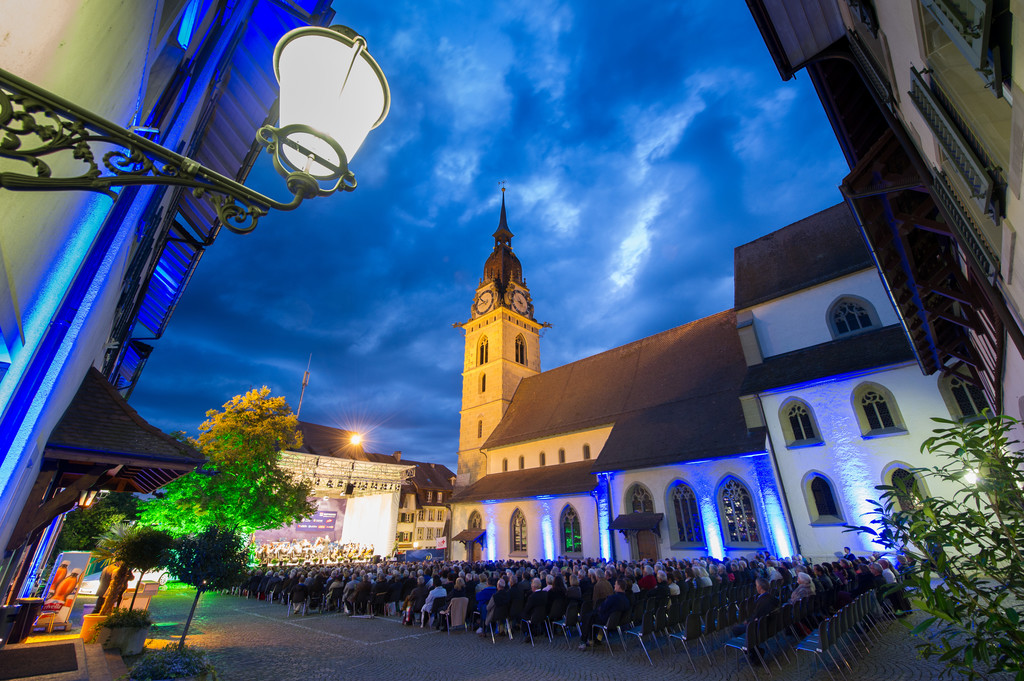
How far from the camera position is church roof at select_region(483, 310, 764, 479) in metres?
19.2

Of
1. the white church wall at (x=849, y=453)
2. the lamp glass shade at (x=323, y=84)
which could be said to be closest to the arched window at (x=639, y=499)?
the white church wall at (x=849, y=453)

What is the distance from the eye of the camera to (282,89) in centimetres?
201

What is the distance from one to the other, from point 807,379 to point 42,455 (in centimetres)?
2010

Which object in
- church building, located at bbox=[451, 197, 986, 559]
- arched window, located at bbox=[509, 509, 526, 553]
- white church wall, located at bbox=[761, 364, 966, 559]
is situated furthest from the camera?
arched window, located at bbox=[509, 509, 526, 553]

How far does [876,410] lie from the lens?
49.6 feet

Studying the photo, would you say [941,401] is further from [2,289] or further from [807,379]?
[2,289]

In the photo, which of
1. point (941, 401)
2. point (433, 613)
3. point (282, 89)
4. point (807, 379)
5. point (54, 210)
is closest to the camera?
point (282, 89)

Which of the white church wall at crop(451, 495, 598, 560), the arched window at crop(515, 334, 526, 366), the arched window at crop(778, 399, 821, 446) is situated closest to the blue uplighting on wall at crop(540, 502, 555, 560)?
the white church wall at crop(451, 495, 598, 560)

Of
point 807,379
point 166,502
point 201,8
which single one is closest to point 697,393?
point 807,379

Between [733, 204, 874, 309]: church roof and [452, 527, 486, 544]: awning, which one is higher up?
[733, 204, 874, 309]: church roof

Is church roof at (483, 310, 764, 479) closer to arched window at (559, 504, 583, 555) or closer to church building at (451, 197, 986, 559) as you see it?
church building at (451, 197, 986, 559)

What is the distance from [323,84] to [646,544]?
69.7 feet

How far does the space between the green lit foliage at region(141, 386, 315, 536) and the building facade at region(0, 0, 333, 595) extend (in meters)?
14.8

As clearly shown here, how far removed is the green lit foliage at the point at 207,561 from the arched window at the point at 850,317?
21.9 m
